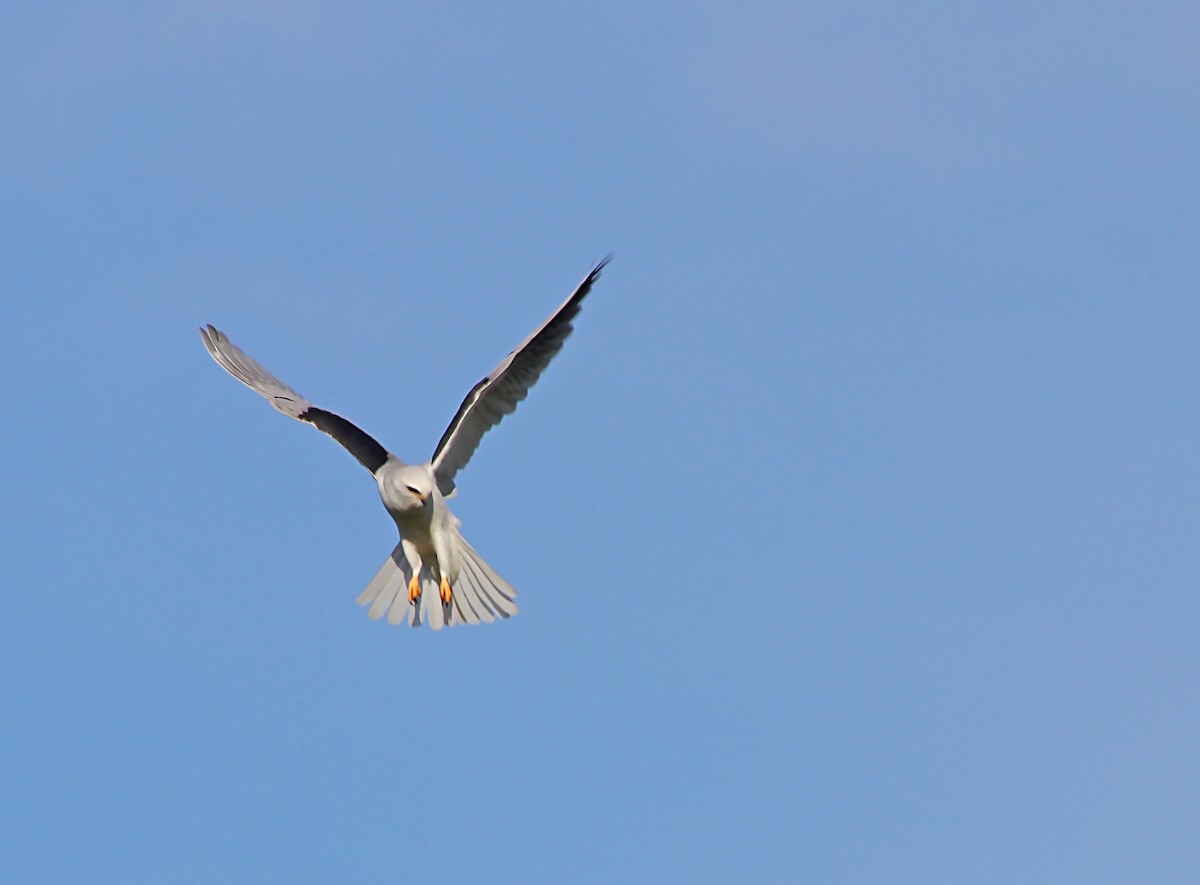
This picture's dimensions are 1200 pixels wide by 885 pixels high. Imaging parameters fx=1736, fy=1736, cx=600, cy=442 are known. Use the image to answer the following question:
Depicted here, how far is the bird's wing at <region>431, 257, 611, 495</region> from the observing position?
36.2 ft

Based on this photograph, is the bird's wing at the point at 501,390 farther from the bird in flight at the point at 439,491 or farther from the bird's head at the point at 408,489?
the bird's head at the point at 408,489

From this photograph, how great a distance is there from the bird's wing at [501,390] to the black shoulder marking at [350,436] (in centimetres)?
39

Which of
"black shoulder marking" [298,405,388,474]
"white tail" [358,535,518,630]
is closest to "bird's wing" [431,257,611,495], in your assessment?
"black shoulder marking" [298,405,388,474]

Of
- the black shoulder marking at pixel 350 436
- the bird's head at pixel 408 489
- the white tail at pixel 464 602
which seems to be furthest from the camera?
the white tail at pixel 464 602

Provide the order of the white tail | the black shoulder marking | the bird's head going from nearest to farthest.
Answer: the bird's head < the black shoulder marking < the white tail

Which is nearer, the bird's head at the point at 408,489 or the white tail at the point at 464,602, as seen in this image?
the bird's head at the point at 408,489

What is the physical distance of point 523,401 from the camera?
37.4ft

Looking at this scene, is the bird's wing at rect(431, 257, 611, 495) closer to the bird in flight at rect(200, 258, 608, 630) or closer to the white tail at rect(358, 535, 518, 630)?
the bird in flight at rect(200, 258, 608, 630)

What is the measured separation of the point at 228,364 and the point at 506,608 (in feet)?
9.70

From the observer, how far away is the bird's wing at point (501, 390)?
11.0 m

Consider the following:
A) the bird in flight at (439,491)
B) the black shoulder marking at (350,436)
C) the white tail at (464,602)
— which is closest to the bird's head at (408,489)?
the bird in flight at (439,491)

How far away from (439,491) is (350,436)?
2.41ft

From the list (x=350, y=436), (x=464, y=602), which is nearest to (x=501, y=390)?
(x=350, y=436)

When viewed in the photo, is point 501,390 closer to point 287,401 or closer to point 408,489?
point 408,489
